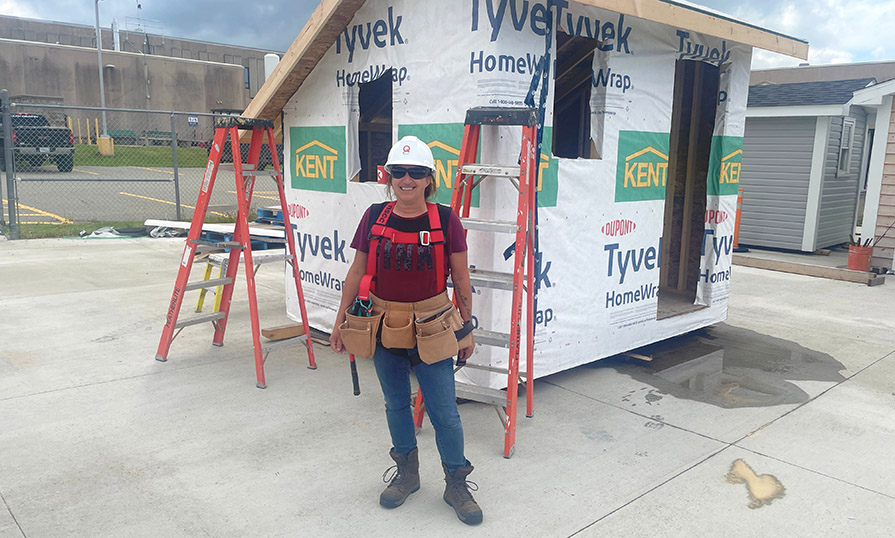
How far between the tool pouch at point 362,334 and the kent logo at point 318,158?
2840 mm

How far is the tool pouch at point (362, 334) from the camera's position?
3121 millimetres

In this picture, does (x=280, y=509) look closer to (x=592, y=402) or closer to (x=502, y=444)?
(x=502, y=444)

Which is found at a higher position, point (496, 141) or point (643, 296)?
point (496, 141)

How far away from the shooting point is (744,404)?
484 cm

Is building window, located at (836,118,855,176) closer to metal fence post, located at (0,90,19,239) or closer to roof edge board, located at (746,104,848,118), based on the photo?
roof edge board, located at (746,104,848,118)

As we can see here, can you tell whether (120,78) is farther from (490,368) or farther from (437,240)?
(437,240)

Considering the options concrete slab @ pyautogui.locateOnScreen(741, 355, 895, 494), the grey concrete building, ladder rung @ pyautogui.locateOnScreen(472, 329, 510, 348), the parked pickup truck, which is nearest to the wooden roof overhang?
ladder rung @ pyautogui.locateOnScreen(472, 329, 510, 348)

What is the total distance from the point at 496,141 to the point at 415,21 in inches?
45.7

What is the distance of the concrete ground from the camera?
324 cm

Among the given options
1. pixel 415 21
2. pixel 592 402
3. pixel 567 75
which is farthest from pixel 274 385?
pixel 567 75

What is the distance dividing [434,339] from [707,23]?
3.78 metres

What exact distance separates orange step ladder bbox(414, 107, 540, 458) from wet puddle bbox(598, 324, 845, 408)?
4.58ft

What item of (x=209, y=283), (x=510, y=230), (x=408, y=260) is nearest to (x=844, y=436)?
(x=510, y=230)

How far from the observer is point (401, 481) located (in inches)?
134
